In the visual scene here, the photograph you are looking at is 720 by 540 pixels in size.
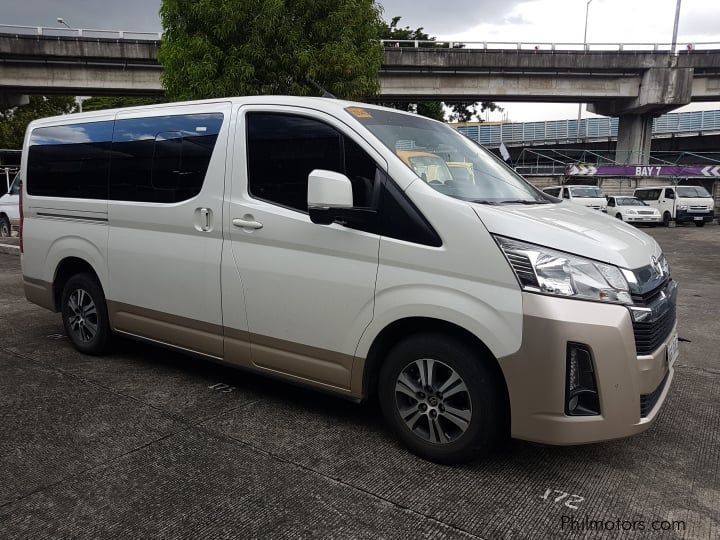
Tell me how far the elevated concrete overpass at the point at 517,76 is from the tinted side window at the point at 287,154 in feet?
95.6

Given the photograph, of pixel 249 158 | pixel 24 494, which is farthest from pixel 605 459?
pixel 24 494

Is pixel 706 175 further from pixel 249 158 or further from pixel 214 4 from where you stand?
pixel 249 158

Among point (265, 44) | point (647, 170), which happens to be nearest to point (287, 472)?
point (265, 44)

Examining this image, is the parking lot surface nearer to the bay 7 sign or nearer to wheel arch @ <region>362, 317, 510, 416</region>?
wheel arch @ <region>362, 317, 510, 416</region>

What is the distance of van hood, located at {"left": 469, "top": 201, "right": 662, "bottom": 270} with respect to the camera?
9.08 feet

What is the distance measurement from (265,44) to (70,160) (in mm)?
7113

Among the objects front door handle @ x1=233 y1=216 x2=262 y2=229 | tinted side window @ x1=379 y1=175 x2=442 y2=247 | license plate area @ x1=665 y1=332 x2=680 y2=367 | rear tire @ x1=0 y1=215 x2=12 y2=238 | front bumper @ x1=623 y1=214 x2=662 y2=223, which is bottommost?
front bumper @ x1=623 y1=214 x2=662 y2=223

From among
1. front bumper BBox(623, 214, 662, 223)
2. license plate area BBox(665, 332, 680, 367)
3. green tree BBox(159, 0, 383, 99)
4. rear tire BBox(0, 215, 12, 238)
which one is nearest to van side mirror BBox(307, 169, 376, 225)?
license plate area BBox(665, 332, 680, 367)

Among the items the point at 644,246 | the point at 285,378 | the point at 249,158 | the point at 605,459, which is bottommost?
the point at 605,459

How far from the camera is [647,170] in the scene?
3128cm

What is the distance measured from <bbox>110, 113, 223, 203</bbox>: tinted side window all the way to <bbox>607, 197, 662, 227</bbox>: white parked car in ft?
75.2

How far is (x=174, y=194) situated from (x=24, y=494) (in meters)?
2.09

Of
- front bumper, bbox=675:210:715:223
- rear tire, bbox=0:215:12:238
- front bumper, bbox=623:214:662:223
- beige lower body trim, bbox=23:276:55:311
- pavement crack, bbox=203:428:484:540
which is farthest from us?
front bumper, bbox=675:210:715:223

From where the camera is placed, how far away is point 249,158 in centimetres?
370
